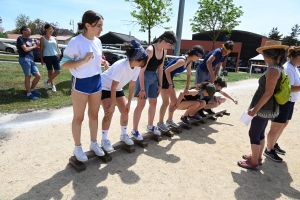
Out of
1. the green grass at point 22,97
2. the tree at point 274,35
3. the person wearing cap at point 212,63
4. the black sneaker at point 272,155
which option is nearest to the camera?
the black sneaker at point 272,155

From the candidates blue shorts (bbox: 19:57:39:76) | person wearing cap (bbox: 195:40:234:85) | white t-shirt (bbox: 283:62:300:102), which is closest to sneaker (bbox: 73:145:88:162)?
white t-shirt (bbox: 283:62:300:102)

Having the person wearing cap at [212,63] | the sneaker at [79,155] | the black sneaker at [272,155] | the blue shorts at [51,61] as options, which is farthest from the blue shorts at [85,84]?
the blue shorts at [51,61]

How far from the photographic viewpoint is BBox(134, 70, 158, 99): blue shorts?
12.0ft

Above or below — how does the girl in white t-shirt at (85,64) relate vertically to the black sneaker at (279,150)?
above

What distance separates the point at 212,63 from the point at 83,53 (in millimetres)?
3739

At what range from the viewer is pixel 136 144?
385 centimetres

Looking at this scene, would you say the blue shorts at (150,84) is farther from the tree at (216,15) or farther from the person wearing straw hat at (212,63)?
the tree at (216,15)

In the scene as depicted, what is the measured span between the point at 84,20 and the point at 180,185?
225 centimetres

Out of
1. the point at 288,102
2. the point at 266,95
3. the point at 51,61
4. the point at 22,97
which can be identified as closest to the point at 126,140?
the point at 266,95

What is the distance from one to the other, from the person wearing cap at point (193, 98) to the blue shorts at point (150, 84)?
0.84 meters

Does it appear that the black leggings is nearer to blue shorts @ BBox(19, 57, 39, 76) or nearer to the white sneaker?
the white sneaker

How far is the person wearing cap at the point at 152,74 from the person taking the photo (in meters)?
3.49

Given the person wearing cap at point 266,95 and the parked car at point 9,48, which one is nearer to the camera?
the person wearing cap at point 266,95

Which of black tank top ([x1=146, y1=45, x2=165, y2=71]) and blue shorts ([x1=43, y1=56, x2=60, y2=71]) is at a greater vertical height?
black tank top ([x1=146, y1=45, x2=165, y2=71])
